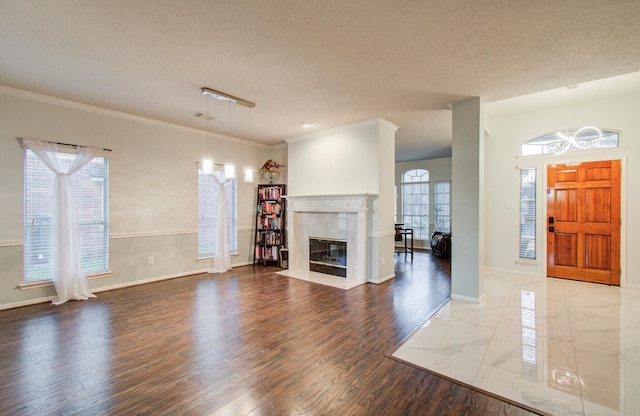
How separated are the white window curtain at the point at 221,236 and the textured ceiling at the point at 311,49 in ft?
6.58

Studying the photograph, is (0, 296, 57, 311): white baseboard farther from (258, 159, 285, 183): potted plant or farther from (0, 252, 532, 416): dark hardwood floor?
(258, 159, 285, 183): potted plant

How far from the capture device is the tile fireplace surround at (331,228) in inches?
201

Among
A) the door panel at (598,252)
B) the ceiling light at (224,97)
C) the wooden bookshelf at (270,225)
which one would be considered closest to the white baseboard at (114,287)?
the wooden bookshelf at (270,225)

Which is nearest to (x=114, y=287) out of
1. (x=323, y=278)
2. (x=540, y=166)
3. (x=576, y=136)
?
(x=323, y=278)

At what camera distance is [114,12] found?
A: 89.5 inches

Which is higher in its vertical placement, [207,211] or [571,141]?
[571,141]

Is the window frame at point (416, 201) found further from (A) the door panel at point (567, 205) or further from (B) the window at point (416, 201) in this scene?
(A) the door panel at point (567, 205)

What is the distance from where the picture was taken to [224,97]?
3.89 m

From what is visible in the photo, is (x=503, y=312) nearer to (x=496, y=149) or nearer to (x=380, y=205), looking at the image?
(x=380, y=205)

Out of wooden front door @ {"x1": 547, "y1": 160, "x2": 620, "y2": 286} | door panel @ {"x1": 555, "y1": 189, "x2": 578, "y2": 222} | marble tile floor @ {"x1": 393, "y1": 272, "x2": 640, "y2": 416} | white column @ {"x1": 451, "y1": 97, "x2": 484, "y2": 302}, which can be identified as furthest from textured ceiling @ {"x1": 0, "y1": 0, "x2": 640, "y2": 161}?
marble tile floor @ {"x1": 393, "y1": 272, "x2": 640, "y2": 416}

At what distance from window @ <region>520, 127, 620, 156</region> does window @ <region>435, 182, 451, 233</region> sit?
341 cm

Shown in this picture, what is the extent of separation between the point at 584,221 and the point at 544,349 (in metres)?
3.46

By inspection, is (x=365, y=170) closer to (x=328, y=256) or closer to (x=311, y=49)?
(x=328, y=256)

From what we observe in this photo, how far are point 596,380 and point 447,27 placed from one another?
3.05 meters
